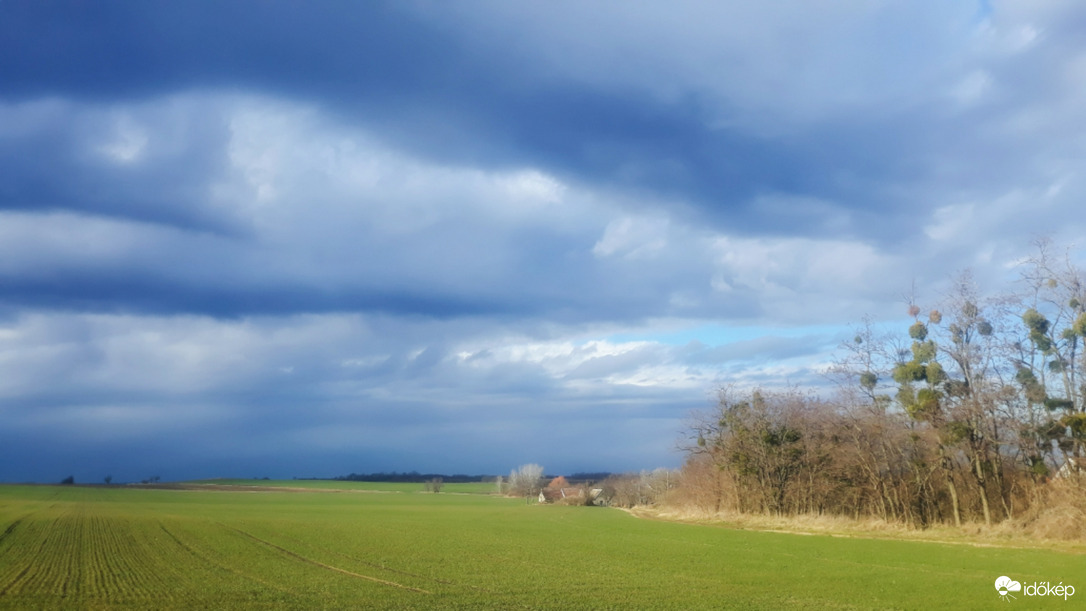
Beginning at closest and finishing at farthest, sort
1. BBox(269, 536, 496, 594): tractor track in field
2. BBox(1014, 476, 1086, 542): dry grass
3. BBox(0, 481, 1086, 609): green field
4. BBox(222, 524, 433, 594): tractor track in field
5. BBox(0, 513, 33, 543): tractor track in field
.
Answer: BBox(0, 481, 1086, 609): green field → BBox(222, 524, 433, 594): tractor track in field → BBox(269, 536, 496, 594): tractor track in field → BBox(1014, 476, 1086, 542): dry grass → BBox(0, 513, 33, 543): tractor track in field

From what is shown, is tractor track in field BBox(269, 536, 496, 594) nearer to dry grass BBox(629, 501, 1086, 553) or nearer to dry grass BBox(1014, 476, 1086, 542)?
dry grass BBox(629, 501, 1086, 553)

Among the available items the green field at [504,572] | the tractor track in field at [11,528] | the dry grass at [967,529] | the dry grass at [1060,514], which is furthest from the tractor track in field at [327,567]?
the dry grass at [1060,514]

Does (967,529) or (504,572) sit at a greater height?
(504,572)

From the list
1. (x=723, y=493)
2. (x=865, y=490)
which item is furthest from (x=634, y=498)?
(x=865, y=490)

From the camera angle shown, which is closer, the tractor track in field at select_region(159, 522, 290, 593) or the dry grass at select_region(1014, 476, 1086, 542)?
the tractor track in field at select_region(159, 522, 290, 593)

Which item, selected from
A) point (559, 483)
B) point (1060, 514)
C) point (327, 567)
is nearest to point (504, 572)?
point (327, 567)

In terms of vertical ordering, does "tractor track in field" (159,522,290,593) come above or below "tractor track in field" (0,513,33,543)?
above

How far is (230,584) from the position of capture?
814 inches

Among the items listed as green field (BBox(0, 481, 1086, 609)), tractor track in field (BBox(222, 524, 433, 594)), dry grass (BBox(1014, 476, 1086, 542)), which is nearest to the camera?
green field (BBox(0, 481, 1086, 609))

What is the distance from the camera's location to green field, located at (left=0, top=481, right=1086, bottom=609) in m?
18.1

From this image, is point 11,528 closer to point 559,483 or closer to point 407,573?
point 407,573

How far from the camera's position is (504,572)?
78.9 ft

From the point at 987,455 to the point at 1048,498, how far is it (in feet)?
15.5

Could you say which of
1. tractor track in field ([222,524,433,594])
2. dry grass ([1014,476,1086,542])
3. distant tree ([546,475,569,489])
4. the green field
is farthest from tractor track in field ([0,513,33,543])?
distant tree ([546,475,569,489])
